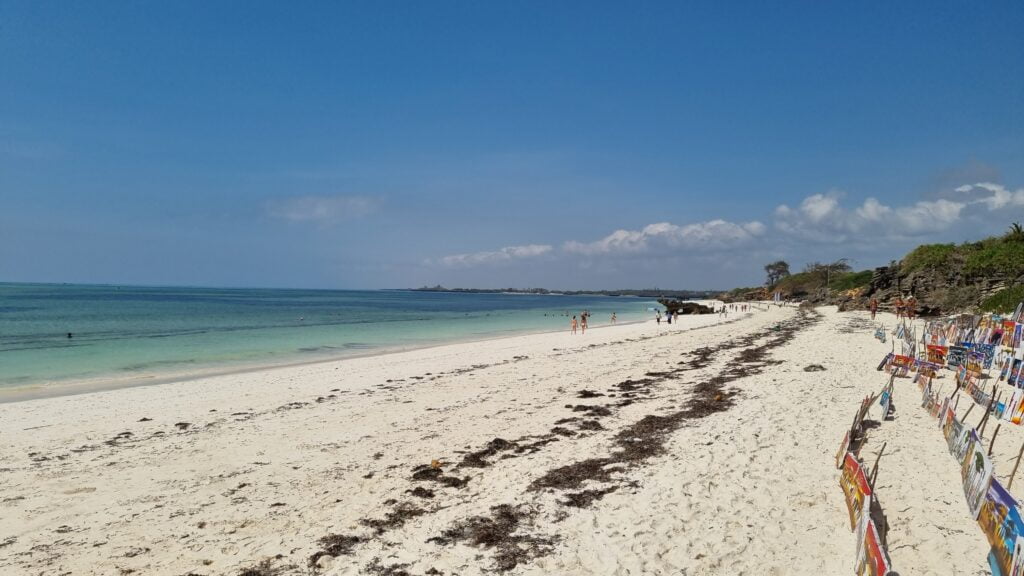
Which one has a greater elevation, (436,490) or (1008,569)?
(1008,569)

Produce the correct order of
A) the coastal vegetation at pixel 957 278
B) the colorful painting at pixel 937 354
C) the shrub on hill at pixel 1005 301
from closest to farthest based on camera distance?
the colorful painting at pixel 937 354 → the shrub on hill at pixel 1005 301 → the coastal vegetation at pixel 957 278

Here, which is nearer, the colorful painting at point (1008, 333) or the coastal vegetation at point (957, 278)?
the colorful painting at point (1008, 333)

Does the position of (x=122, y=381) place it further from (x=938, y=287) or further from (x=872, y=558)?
(x=938, y=287)

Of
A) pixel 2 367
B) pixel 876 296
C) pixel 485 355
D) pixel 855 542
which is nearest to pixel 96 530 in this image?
pixel 855 542

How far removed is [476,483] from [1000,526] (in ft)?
17.8

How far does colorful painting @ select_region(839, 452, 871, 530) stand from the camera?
15.8 feet

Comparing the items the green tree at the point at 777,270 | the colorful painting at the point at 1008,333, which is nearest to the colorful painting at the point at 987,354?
the colorful painting at the point at 1008,333

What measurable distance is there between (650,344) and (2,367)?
2677 cm

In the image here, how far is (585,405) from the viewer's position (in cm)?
1123

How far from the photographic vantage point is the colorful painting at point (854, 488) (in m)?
4.80

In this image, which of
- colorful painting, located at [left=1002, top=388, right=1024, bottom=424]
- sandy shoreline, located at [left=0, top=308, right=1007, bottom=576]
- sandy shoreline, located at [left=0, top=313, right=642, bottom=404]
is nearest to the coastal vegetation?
colorful painting, located at [left=1002, top=388, right=1024, bottom=424]

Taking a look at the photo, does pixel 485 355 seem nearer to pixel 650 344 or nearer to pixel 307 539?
pixel 650 344

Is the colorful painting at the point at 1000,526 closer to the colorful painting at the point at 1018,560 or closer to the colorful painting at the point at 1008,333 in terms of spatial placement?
the colorful painting at the point at 1018,560

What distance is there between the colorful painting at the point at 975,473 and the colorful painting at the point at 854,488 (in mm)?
963
